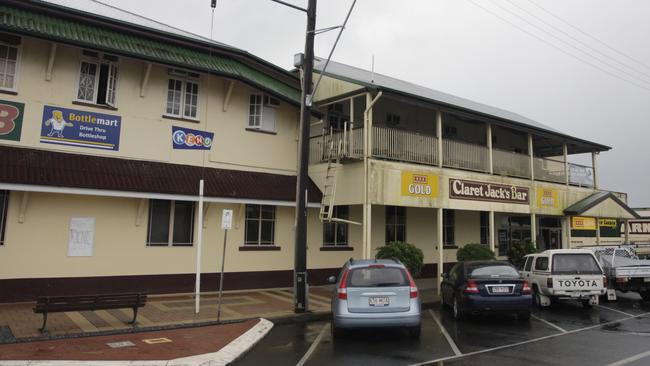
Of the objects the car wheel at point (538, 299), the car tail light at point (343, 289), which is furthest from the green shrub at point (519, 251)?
the car tail light at point (343, 289)

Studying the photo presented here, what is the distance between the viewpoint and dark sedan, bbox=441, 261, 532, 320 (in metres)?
10.7

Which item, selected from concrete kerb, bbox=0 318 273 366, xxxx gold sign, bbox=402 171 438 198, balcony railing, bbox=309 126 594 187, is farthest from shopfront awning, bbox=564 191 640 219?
concrete kerb, bbox=0 318 273 366

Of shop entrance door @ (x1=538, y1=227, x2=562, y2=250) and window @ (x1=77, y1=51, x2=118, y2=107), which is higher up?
window @ (x1=77, y1=51, x2=118, y2=107)

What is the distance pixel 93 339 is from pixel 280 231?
27.4 ft

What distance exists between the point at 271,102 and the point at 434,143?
6235 millimetres

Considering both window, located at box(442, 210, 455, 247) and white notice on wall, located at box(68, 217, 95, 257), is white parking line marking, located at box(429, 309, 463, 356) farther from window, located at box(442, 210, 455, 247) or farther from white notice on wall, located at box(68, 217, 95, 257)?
window, located at box(442, 210, 455, 247)

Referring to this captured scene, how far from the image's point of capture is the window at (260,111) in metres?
16.4

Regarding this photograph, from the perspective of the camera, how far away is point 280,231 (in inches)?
647

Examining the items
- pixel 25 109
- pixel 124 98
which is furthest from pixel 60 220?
pixel 124 98

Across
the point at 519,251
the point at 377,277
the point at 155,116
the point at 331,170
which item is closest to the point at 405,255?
the point at 331,170

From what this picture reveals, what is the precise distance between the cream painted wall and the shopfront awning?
1417 centimetres

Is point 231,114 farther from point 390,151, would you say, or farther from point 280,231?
point 390,151

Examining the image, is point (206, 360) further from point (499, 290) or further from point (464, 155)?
point (464, 155)

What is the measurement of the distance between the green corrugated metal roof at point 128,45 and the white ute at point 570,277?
957cm
